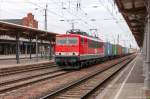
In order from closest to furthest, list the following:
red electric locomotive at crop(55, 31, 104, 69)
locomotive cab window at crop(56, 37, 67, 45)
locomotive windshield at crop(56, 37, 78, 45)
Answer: red electric locomotive at crop(55, 31, 104, 69) < locomotive windshield at crop(56, 37, 78, 45) < locomotive cab window at crop(56, 37, 67, 45)

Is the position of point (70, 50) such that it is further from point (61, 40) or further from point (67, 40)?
point (61, 40)

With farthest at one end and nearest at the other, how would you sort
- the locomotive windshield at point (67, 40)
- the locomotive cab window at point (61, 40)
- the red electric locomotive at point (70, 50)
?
1. the locomotive cab window at point (61, 40)
2. the locomotive windshield at point (67, 40)
3. the red electric locomotive at point (70, 50)

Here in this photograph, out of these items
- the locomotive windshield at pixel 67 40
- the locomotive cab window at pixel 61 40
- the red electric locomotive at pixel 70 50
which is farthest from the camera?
the locomotive cab window at pixel 61 40

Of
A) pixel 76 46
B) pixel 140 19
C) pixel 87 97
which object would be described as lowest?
pixel 87 97

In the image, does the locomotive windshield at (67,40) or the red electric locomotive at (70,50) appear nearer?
the red electric locomotive at (70,50)

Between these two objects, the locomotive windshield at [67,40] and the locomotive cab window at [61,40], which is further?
the locomotive cab window at [61,40]

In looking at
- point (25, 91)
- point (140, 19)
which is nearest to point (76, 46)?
point (140, 19)

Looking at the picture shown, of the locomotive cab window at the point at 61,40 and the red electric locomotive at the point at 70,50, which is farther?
the locomotive cab window at the point at 61,40

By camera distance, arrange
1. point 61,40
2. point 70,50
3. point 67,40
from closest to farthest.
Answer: point 70,50 < point 67,40 < point 61,40

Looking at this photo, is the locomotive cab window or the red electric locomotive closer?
the red electric locomotive

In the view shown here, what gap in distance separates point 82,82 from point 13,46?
4988cm

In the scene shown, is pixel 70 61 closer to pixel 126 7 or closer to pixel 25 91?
pixel 126 7

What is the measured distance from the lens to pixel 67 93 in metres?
15.9

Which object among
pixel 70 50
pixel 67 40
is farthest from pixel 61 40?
pixel 70 50
